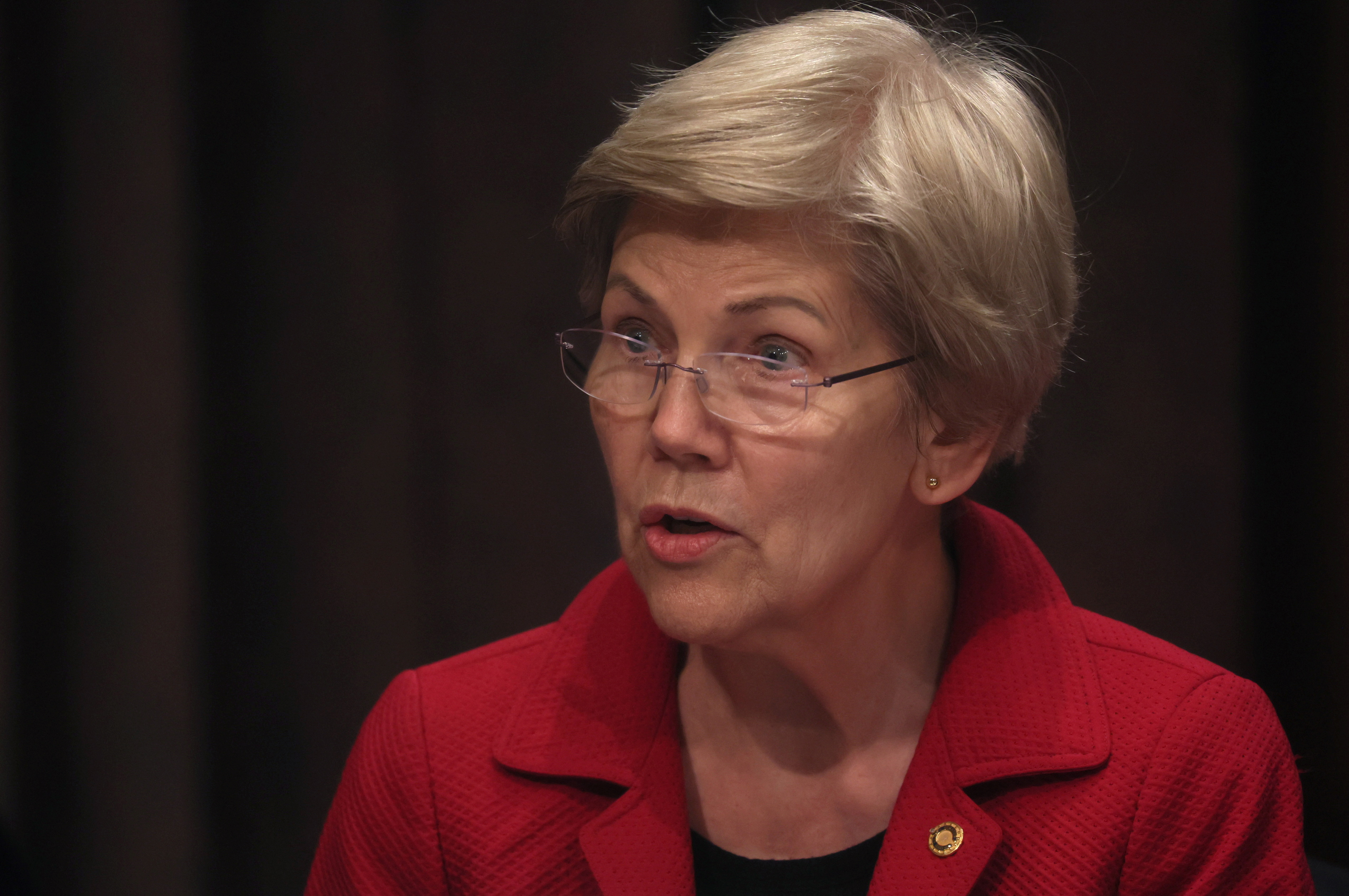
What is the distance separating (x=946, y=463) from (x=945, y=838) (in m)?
0.36

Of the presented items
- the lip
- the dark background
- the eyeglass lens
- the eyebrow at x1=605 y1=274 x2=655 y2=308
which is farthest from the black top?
the dark background

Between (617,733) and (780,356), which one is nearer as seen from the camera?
(780,356)

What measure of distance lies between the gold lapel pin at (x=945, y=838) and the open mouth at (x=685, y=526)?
1.20 feet

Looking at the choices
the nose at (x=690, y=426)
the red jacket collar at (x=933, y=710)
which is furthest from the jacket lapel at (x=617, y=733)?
the nose at (x=690, y=426)

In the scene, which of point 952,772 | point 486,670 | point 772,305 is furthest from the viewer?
point 486,670

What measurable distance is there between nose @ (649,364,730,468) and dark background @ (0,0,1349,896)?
78 cm

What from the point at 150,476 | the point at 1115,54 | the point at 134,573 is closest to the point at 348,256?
the point at 150,476

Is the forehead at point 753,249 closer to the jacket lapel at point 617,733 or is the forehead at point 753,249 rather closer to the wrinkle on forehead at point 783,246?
the wrinkle on forehead at point 783,246

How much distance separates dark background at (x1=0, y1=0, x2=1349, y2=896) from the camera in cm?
171

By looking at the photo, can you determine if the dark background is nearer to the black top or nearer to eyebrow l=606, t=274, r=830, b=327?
the black top

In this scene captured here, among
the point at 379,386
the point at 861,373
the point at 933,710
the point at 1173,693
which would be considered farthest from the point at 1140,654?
the point at 379,386

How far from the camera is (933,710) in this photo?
1.25 metres

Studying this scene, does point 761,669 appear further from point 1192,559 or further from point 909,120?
point 1192,559

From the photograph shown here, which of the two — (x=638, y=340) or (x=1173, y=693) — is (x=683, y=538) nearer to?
(x=638, y=340)
